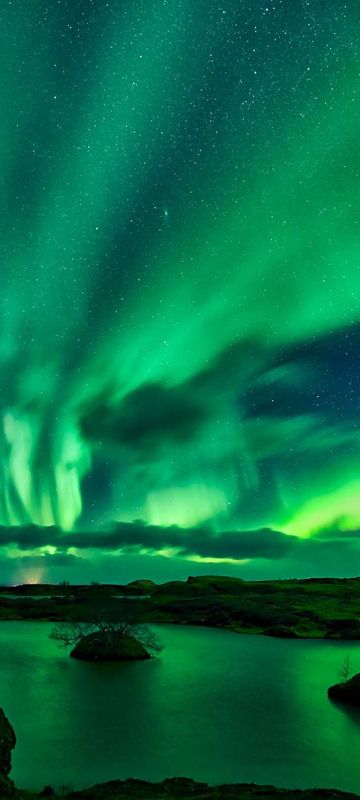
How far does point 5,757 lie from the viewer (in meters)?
34.5

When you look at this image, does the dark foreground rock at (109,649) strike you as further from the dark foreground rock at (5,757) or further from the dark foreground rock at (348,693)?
the dark foreground rock at (5,757)

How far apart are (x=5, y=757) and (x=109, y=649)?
5512 cm

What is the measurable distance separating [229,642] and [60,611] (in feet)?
224

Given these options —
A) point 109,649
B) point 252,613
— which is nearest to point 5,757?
point 109,649

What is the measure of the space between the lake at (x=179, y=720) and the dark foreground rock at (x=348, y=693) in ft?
6.82

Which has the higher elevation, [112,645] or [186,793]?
[112,645]

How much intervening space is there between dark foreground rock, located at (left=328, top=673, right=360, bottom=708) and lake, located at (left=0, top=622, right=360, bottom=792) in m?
2.08

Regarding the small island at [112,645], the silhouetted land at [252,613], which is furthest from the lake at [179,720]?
the silhouetted land at [252,613]

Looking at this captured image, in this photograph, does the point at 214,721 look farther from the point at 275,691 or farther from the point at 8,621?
the point at 8,621

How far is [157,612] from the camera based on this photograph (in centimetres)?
17025

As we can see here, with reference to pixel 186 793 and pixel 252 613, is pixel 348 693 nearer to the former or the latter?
pixel 186 793

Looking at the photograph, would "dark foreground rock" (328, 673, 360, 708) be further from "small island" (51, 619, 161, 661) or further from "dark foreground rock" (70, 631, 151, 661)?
"small island" (51, 619, 161, 661)

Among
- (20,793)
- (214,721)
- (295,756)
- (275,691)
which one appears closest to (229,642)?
(275,691)

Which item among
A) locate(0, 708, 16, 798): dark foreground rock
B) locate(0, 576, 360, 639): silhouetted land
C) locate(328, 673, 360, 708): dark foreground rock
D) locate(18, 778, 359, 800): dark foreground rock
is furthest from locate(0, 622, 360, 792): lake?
locate(0, 576, 360, 639): silhouetted land
